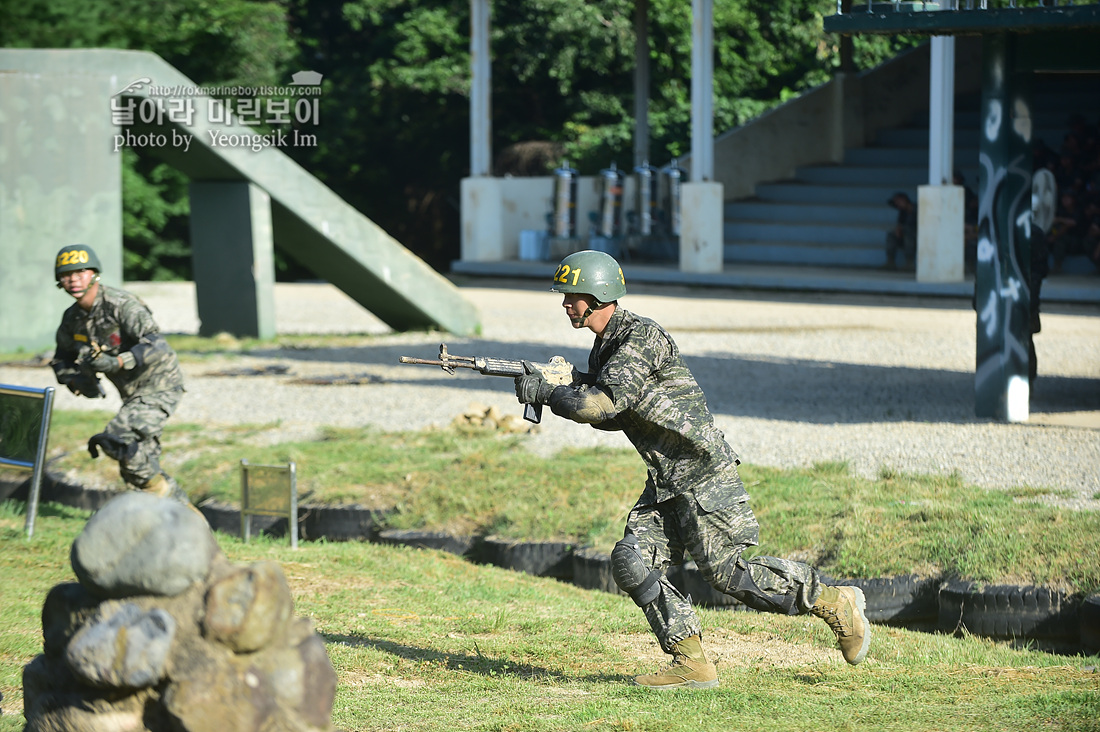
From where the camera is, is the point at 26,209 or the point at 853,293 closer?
the point at 26,209

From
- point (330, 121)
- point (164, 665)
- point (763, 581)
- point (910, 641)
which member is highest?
point (330, 121)

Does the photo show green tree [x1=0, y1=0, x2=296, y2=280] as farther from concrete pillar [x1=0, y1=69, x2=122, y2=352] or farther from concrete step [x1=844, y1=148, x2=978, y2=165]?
concrete step [x1=844, y1=148, x2=978, y2=165]

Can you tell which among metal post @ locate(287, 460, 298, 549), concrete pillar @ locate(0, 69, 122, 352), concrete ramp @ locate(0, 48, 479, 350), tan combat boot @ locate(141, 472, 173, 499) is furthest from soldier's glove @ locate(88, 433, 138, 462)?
concrete ramp @ locate(0, 48, 479, 350)

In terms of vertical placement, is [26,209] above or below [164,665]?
above

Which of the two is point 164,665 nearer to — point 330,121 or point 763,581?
point 763,581

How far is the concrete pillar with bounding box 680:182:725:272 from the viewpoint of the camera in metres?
21.7

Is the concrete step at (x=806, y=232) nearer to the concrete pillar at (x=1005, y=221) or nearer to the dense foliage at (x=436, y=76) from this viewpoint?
the dense foliage at (x=436, y=76)

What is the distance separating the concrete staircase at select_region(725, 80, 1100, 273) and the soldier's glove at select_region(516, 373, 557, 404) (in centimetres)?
1829

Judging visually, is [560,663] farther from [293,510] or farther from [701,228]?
[701,228]

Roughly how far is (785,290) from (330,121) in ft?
51.0

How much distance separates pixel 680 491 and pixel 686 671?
737 millimetres

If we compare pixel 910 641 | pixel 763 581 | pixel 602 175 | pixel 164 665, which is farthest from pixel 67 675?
pixel 602 175

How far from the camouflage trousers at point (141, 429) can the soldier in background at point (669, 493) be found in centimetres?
A: 355

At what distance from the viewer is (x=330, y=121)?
32000 millimetres
